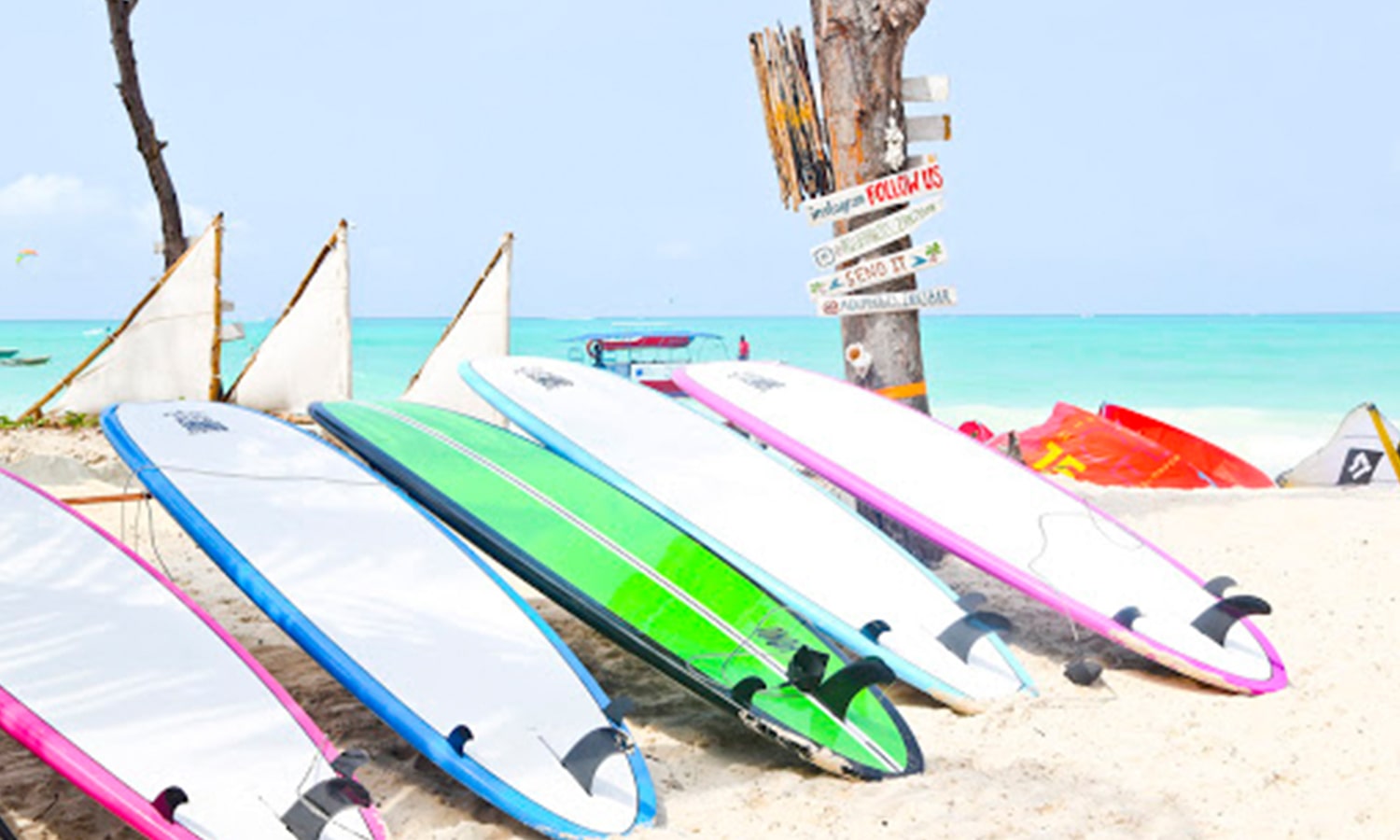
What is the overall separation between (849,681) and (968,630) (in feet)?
2.70

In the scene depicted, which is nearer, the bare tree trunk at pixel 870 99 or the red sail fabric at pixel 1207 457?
the bare tree trunk at pixel 870 99

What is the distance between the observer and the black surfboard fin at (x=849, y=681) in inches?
129

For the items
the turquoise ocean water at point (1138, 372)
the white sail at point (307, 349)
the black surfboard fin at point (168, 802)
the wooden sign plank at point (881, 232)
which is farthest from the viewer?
the turquoise ocean water at point (1138, 372)

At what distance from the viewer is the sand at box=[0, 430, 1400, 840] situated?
293cm

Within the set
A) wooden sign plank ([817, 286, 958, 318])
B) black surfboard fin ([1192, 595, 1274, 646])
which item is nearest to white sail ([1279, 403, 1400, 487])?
wooden sign plank ([817, 286, 958, 318])

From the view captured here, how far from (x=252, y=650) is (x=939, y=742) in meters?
2.51

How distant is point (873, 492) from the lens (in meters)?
4.64

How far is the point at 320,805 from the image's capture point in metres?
2.78

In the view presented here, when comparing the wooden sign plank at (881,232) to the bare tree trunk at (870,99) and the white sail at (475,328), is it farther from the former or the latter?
the white sail at (475,328)

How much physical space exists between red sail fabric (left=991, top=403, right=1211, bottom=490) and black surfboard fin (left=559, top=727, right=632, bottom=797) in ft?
19.0

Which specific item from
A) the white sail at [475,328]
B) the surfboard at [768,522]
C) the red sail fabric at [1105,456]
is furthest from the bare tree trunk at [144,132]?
the red sail fabric at [1105,456]

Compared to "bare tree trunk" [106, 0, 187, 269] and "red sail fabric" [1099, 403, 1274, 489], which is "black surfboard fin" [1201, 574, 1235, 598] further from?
"bare tree trunk" [106, 0, 187, 269]

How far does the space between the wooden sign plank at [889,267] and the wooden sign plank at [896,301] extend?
6 centimetres

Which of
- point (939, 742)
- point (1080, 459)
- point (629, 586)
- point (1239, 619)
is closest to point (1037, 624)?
point (1239, 619)
